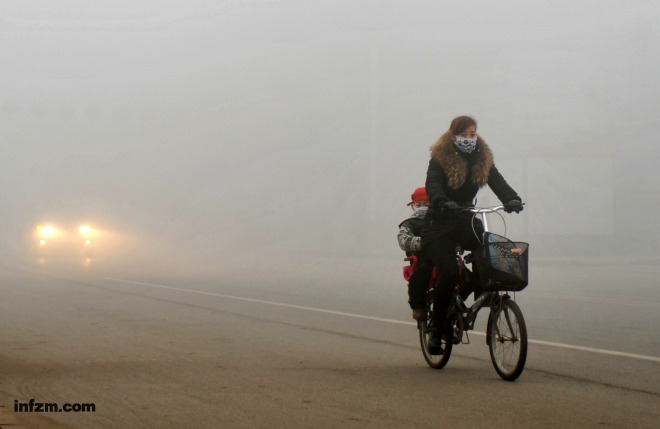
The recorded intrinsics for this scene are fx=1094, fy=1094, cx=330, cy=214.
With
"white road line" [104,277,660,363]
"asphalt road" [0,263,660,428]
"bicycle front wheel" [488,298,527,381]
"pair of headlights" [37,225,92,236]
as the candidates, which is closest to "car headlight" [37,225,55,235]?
"pair of headlights" [37,225,92,236]

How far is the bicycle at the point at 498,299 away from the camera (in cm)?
726

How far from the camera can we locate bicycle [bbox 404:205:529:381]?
7.26 meters

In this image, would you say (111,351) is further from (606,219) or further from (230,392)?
(606,219)

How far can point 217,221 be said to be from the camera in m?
73.8

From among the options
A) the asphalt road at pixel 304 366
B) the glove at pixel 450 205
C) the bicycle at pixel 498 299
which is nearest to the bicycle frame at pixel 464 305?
the bicycle at pixel 498 299

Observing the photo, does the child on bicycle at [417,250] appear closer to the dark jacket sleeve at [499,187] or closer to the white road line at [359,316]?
the dark jacket sleeve at [499,187]

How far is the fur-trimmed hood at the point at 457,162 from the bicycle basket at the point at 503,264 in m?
0.52

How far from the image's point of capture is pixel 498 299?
24.8 feet

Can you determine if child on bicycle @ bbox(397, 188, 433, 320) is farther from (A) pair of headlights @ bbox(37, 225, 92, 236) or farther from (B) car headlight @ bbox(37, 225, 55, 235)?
(B) car headlight @ bbox(37, 225, 55, 235)

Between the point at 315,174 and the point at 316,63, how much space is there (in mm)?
12664

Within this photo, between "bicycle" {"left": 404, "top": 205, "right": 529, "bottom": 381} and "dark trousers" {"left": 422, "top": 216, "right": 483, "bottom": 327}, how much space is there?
9 centimetres

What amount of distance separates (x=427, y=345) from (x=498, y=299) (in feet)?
2.85

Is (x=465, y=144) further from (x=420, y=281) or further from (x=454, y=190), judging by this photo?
(x=420, y=281)

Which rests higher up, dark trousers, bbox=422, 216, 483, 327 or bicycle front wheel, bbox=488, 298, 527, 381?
dark trousers, bbox=422, 216, 483, 327
